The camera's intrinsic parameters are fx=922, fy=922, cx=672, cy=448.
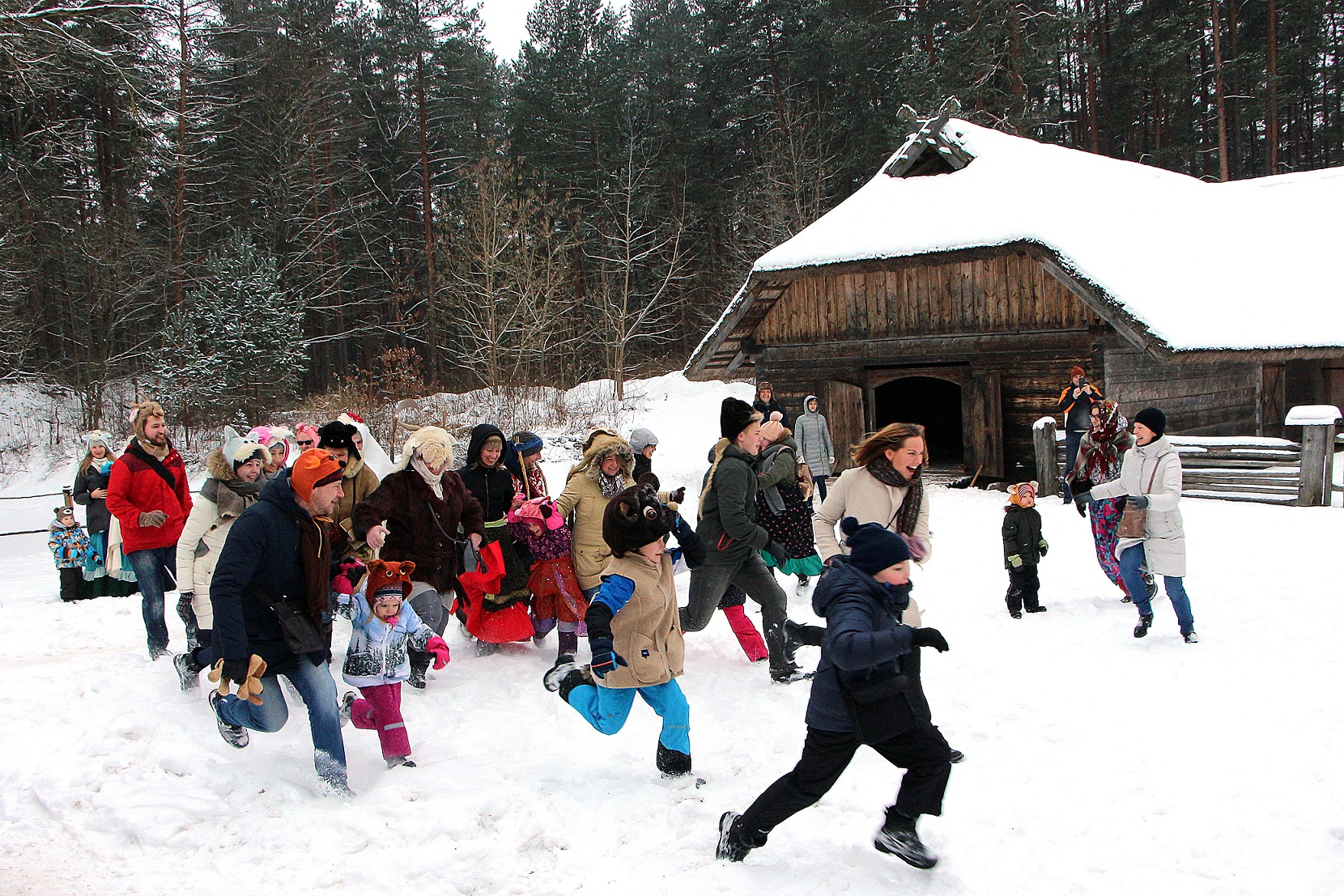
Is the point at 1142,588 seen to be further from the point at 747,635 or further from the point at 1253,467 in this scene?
the point at 1253,467

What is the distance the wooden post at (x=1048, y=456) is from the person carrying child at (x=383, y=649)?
10.1m

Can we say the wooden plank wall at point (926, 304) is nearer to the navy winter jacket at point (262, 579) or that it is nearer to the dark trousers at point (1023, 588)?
the dark trousers at point (1023, 588)

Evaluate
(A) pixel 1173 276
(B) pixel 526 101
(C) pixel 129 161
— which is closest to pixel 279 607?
(A) pixel 1173 276

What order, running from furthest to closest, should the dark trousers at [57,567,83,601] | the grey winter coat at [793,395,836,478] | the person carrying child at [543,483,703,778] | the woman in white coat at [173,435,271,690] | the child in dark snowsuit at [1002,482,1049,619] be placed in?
the grey winter coat at [793,395,836,478]
the dark trousers at [57,567,83,601]
the child in dark snowsuit at [1002,482,1049,619]
the woman in white coat at [173,435,271,690]
the person carrying child at [543,483,703,778]

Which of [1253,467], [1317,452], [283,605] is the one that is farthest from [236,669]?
[1253,467]

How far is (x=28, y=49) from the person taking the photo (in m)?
11.2

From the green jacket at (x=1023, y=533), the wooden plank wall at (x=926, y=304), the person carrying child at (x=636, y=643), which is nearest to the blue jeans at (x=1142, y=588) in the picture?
the green jacket at (x=1023, y=533)

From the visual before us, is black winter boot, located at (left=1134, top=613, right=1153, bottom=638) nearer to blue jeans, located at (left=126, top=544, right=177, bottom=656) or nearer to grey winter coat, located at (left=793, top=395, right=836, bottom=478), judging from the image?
grey winter coat, located at (left=793, top=395, right=836, bottom=478)

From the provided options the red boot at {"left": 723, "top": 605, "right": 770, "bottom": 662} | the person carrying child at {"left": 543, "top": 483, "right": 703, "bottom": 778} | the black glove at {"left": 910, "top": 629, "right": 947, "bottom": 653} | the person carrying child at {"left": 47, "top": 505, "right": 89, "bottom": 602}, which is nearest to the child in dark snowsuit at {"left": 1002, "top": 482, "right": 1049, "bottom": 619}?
the red boot at {"left": 723, "top": 605, "right": 770, "bottom": 662}

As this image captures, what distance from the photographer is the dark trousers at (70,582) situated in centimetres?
984

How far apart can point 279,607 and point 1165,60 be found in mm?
29271

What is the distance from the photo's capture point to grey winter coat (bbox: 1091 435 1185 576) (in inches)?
249

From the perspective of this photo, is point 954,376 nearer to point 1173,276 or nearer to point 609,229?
point 1173,276

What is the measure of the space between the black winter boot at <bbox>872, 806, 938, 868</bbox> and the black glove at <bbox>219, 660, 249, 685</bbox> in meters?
2.82
